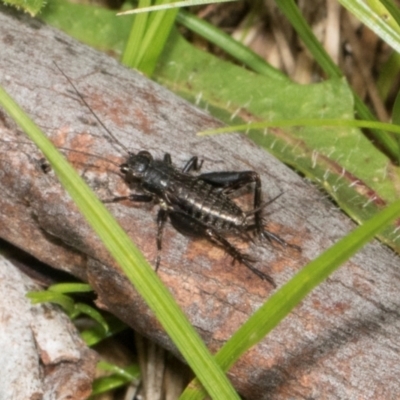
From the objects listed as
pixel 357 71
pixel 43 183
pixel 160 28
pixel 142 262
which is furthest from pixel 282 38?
pixel 142 262

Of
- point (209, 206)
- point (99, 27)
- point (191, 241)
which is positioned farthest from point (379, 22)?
point (99, 27)

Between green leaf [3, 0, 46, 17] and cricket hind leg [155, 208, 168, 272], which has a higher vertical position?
green leaf [3, 0, 46, 17]

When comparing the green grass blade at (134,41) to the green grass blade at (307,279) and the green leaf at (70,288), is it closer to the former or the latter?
the green leaf at (70,288)

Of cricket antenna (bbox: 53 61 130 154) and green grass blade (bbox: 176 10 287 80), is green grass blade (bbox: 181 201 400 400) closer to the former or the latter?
cricket antenna (bbox: 53 61 130 154)

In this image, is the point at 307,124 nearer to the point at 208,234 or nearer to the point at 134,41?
the point at 208,234

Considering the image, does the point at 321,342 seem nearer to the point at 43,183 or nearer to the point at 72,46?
the point at 43,183

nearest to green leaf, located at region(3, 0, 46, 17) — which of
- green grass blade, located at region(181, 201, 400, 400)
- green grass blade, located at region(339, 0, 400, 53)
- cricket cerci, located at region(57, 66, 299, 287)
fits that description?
cricket cerci, located at region(57, 66, 299, 287)

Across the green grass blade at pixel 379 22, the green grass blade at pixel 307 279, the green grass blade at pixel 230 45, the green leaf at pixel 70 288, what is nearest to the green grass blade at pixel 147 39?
the green grass blade at pixel 230 45
